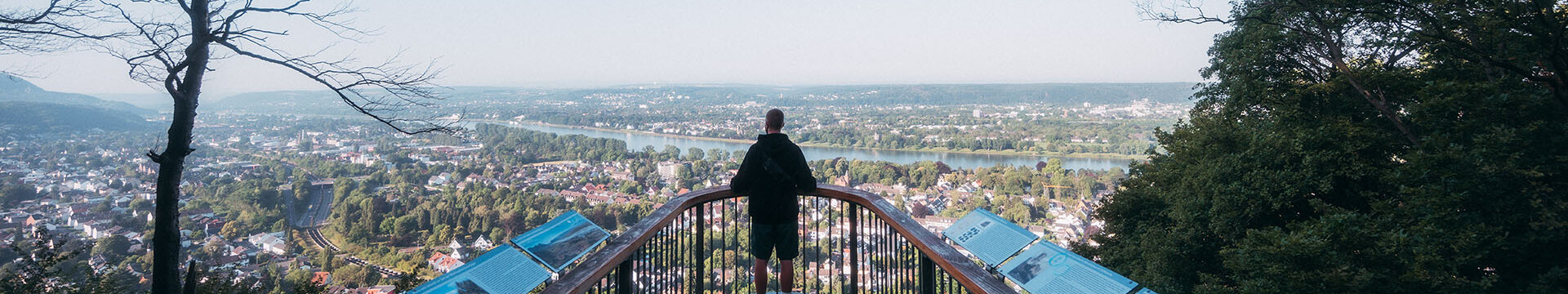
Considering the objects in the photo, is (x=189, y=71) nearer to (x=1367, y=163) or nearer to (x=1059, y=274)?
(x=1059, y=274)

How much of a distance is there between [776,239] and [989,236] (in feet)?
3.70

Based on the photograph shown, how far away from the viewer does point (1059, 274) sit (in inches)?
55.9

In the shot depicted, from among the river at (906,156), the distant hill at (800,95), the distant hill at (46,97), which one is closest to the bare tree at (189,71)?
the distant hill at (46,97)

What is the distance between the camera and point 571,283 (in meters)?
1.40

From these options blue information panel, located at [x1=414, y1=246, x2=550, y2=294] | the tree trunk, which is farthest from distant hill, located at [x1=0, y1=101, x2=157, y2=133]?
blue information panel, located at [x1=414, y1=246, x2=550, y2=294]

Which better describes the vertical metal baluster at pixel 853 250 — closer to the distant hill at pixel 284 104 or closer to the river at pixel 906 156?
the river at pixel 906 156

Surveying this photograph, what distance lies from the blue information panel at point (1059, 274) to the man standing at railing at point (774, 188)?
3.86ft

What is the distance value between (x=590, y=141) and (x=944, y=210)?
2638 centimetres

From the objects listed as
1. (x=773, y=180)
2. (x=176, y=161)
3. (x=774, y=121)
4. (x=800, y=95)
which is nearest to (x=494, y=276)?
(x=773, y=180)

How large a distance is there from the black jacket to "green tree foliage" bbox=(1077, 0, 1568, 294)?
24.4 feet

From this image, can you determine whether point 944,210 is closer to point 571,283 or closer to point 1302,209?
point 1302,209

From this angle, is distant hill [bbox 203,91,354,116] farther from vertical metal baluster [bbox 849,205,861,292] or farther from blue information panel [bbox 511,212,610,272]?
blue information panel [bbox 511,212,610,272]

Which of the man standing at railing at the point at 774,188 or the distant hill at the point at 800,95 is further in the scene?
the distant hill at the point at 800,95

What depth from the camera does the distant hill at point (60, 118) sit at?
2525 centimetres
